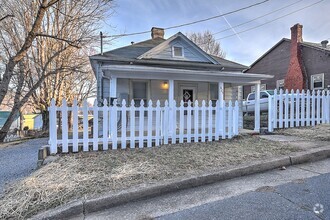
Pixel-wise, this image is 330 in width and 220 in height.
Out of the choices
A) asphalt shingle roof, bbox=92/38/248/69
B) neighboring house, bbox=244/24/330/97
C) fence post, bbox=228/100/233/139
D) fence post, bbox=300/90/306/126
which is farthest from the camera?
neighboring house, bbox=244/24/330/97

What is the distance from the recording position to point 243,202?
2.49m

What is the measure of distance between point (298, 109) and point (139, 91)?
5.99 metres

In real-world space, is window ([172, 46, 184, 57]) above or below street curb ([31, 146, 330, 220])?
above

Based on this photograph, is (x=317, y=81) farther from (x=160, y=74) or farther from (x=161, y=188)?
(x=161, y=188)

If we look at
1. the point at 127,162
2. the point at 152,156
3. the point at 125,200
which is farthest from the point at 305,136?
the point at 125,200

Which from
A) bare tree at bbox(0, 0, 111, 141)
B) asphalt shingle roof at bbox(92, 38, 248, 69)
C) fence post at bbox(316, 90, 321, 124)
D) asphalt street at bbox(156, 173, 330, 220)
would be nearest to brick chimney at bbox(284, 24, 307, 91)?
asphalt shingle roof at bbox(92, 38, 248, 69)

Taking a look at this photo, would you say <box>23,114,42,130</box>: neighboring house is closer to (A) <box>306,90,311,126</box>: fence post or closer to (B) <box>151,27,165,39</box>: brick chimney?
(B) <box>151,27,165,39</box>: brick chimney

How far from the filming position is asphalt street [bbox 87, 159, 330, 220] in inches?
88.0

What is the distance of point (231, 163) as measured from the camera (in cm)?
364

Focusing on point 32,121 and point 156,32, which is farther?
point 32,121

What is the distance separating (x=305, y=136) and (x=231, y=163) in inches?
137

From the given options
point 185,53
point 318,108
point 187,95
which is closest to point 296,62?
point 185,53

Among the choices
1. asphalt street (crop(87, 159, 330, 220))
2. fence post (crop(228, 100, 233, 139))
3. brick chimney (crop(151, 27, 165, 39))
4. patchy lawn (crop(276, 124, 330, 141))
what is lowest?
asphalt street (crop(87, 159, 330, 220))

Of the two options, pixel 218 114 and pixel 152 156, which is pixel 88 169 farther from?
pixel 218 114
